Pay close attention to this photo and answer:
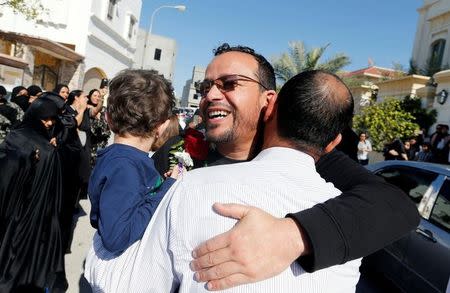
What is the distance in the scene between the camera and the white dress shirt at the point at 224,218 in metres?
1.10

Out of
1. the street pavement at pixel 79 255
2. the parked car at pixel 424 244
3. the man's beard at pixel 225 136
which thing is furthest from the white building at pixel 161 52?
the man's beard at pixel 225 136

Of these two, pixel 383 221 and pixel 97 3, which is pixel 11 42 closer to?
pixel 97 3

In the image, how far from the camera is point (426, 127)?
14906 mm

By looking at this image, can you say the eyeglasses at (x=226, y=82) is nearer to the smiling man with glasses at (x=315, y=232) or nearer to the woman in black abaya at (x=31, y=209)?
the smiling man with glasses at (x=315, y=232)

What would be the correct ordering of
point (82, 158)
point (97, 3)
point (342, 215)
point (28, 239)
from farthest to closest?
point (97, 3) < point (82, 158) < point (28, 239) < point (342, 215)

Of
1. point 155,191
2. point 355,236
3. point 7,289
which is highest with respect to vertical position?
point 355,236

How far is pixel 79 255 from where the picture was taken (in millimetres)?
4914

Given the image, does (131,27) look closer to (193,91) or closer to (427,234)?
(427,234)

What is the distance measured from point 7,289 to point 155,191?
6.74ft

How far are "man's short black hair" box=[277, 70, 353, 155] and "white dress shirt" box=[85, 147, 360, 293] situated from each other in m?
0.08

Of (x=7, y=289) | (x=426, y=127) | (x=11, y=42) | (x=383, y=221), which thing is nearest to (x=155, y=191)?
(x=383, y=221)

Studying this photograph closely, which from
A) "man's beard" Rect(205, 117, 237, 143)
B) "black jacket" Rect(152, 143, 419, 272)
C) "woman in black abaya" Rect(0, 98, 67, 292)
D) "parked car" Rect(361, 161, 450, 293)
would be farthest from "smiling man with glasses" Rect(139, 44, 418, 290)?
"parked car" Rect(361, 161, 450, 293)

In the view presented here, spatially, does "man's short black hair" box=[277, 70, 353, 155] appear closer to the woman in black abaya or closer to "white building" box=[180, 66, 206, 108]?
the woman in black abaya

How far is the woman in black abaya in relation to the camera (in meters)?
3.41
